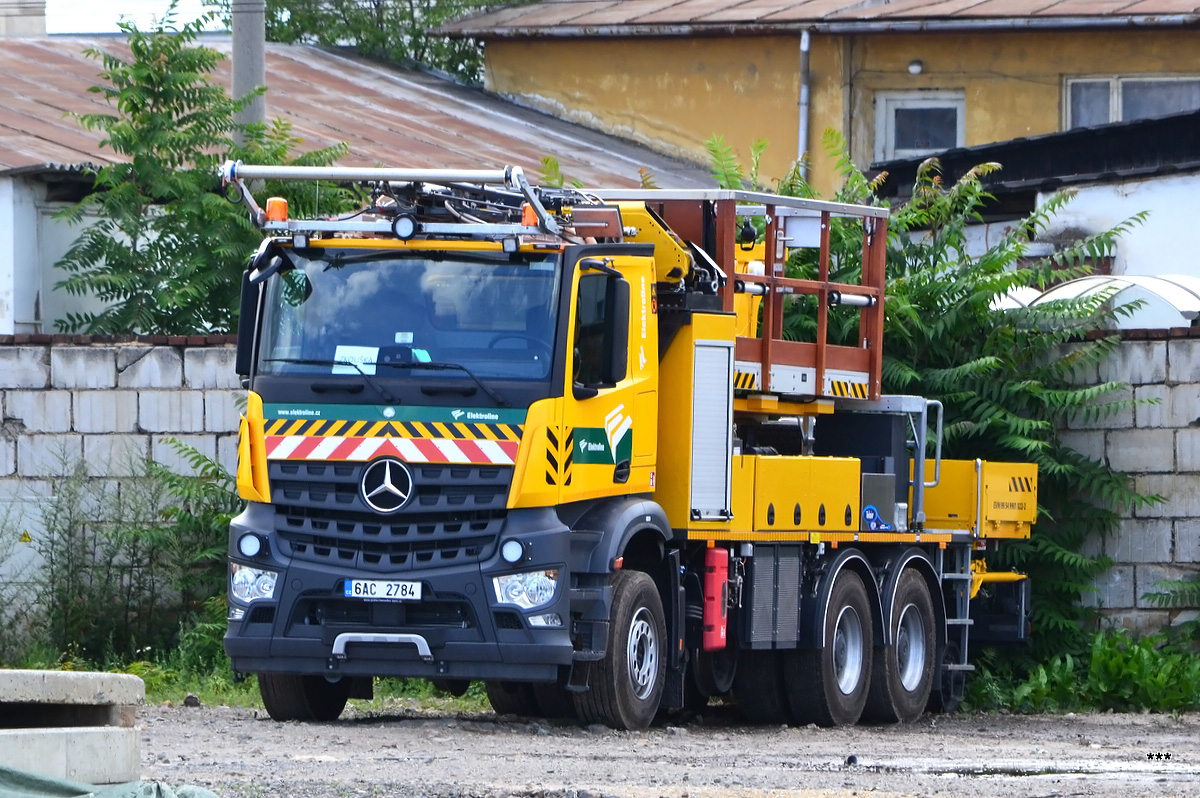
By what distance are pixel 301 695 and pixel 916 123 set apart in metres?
19.4

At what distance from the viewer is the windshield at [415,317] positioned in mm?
11117

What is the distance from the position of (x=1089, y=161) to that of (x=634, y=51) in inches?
421

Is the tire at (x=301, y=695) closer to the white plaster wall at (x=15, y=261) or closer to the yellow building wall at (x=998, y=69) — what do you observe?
the white plaster wall at (x=15, y=261)

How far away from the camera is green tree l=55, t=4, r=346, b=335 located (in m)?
16.8

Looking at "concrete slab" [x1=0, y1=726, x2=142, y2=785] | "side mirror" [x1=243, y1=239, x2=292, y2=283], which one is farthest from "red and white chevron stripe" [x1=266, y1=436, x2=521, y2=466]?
"concrete slab" [x1=0, y1=726, x2=142, y2=785]

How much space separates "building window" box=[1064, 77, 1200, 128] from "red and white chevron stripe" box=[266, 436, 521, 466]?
1793cm

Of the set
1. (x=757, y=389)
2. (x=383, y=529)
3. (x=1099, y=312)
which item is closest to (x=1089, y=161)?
(x=1099, y=312)

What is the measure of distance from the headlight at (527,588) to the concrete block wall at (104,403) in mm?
5011

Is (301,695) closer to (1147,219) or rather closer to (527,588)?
(527,588)

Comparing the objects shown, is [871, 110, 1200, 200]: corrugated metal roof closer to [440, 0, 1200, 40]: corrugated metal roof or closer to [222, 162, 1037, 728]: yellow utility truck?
[440, 0, 1200, 40]: corrugated metal roof

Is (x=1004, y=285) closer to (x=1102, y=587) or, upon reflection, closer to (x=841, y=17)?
(x=1102, y=587)

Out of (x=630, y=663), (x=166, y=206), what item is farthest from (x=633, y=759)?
(x=166, y=206)

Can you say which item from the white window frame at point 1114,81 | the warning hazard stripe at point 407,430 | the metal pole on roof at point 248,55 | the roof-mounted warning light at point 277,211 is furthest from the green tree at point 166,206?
the white window frame at point 1114,81

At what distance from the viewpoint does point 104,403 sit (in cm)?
1538
